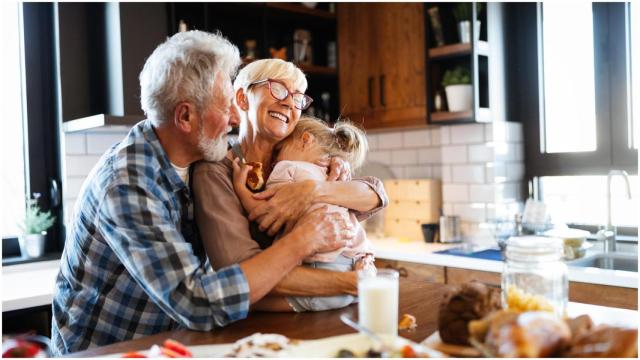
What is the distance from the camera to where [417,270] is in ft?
10.1

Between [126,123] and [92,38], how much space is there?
0.77m

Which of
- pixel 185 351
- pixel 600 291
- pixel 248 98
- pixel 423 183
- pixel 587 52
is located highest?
pixel 587 52

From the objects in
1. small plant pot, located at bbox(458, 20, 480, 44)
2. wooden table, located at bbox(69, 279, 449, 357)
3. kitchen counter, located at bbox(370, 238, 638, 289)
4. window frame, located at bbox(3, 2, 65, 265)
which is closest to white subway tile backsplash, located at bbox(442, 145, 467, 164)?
kitchen counter, located at bbox(370, 238, 638, 289)

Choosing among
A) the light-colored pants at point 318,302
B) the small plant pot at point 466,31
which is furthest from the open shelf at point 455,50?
the light-colored pants at point 318,302

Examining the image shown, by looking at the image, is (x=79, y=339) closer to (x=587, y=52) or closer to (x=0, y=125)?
(x=0, y=125)

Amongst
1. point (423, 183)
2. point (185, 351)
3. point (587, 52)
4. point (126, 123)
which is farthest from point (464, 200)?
point (185, 351)

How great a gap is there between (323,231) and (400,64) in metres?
2.40

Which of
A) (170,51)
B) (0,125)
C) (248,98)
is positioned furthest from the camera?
(0,125)

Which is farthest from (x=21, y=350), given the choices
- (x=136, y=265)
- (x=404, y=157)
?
(x=404, y=157)

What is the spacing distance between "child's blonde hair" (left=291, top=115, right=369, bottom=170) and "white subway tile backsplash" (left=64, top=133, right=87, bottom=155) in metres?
1.71

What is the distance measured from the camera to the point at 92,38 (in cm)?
320

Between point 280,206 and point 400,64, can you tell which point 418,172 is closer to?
point 400,64

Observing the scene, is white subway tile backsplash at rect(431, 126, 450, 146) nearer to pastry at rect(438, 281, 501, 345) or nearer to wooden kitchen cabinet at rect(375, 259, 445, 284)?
wooden kitchen cabinet at rect(375, 259, 445, 284)

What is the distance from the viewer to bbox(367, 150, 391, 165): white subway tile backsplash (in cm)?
403
